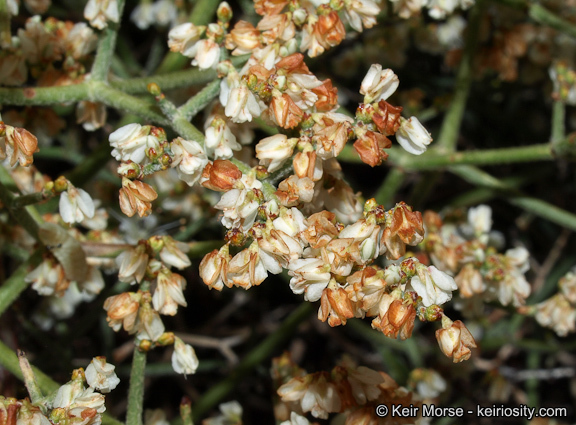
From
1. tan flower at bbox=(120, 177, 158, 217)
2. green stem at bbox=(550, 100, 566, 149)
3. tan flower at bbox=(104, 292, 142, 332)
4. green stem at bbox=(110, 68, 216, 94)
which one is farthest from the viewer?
green stem at bbox=(550, 100, 566, 149)

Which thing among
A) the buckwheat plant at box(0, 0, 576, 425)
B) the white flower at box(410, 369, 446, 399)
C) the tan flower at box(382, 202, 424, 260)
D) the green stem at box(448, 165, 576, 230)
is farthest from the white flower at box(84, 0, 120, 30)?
the white flower at box(410, 369, 446, 399)

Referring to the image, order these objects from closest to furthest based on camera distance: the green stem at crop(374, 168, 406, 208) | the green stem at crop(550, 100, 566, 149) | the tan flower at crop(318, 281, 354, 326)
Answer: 1. the tan flower at crop(318, 281, 354, 326)
2. the green stem at crop(550, 100, 566, 149)
3. the green stem at crop(374, 168, 406, 208)

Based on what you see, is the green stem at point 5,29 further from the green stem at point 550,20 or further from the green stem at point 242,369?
the green stem at point 550,20

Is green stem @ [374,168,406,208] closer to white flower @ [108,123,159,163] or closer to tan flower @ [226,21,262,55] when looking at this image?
tan flower @ [226,21,262,55]

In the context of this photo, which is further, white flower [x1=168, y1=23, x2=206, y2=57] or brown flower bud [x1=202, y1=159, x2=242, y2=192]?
white flower [x1=168, y1=23, x2=206, y2=57]

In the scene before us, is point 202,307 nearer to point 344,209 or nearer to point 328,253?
point 344,209

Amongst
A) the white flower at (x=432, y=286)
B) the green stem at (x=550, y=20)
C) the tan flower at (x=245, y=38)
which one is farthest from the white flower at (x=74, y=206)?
the green stem at (x=550, y=20)

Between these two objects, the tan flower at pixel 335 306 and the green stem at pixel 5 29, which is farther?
the green stem at pixel 5 29
